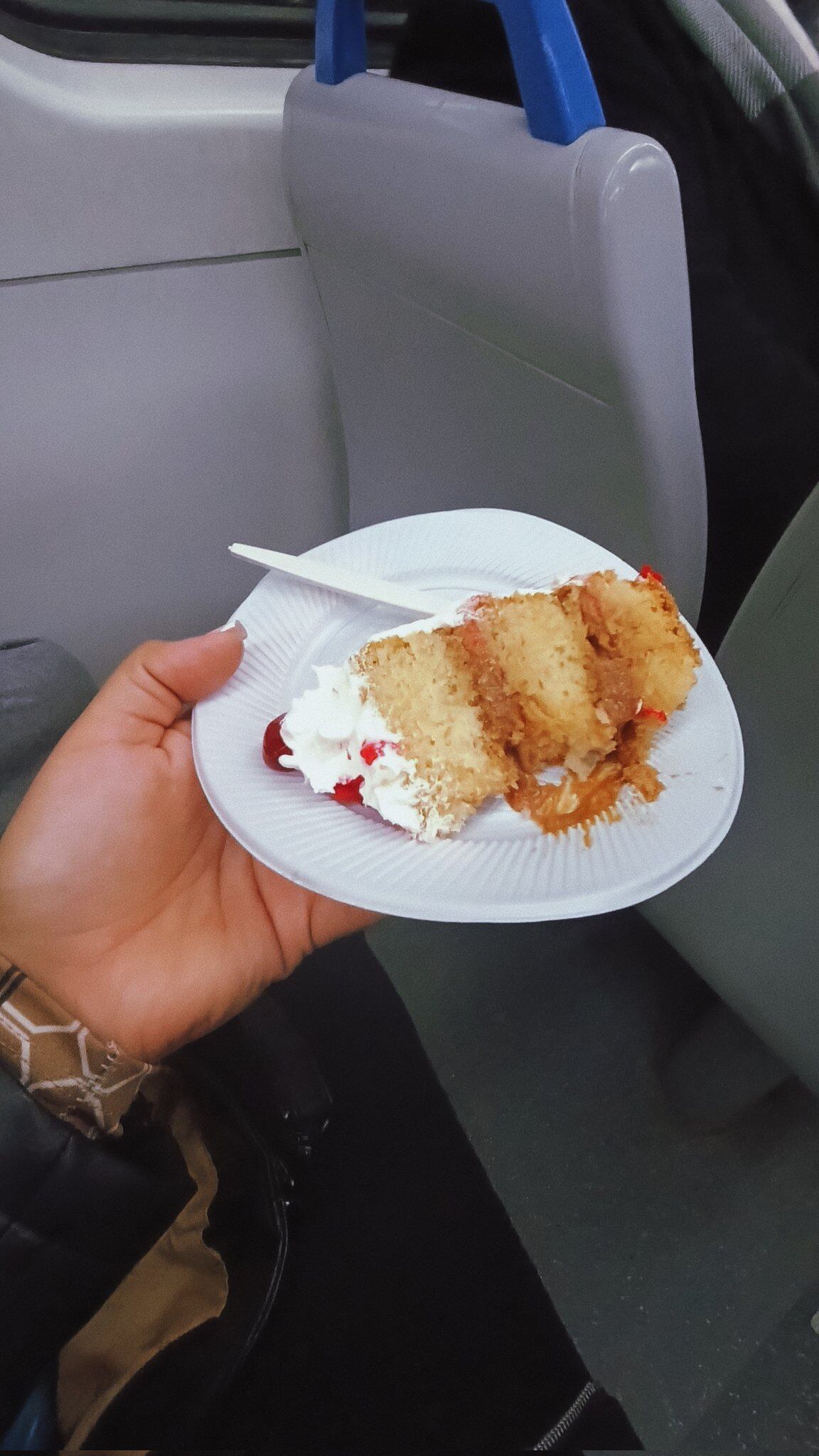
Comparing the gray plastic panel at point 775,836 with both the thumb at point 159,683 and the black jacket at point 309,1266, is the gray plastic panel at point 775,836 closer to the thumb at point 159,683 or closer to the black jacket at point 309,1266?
the black jacket at point 309,1266

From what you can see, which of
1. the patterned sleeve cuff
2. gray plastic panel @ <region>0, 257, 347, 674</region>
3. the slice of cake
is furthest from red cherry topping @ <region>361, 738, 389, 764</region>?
gray plastic panel @ <region>0, 257, 347, 674</region>

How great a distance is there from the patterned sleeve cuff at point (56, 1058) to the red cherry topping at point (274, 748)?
1.05 feet

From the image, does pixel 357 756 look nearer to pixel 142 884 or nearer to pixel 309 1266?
pixel 142 884

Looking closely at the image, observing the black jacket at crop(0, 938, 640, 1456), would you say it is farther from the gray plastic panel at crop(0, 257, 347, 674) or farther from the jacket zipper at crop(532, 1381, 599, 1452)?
the gray plastic panel at crop(0, 257, 347, 674)

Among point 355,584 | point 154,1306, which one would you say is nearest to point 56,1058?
point 154,1306

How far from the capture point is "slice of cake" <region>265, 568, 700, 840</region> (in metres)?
0.70

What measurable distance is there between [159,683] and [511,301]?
1.67 feet

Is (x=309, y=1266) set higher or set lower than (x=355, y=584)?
lower

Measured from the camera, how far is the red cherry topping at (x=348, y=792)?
2.32 feet

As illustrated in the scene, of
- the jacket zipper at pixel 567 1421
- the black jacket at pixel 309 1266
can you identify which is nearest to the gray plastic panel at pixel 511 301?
the black jacket at pixel 309 1266

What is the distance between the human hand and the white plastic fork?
0.32 feet

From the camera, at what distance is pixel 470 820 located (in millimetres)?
697

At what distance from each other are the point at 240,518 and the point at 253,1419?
47.6 inches

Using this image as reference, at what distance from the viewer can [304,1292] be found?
90 cm
